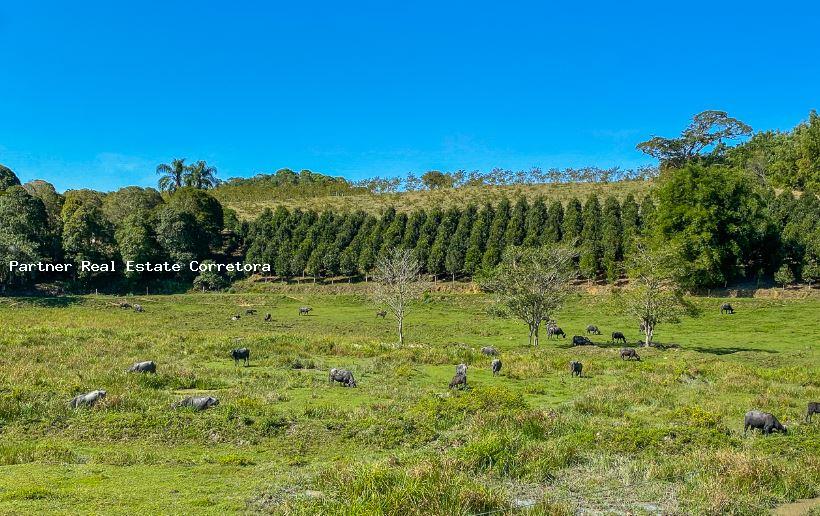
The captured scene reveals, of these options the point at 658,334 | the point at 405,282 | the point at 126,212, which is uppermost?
the point at 126,212

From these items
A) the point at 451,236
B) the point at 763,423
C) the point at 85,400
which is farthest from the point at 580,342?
the point at 451,236

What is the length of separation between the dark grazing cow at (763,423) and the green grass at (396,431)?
410mm

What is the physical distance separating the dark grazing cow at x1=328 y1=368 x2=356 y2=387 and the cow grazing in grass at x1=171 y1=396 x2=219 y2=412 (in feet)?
20.7

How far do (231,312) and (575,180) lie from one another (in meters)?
81.9

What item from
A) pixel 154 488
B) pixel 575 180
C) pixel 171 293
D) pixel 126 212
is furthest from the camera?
pixel 575 180

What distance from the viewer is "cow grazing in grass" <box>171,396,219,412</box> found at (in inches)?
779

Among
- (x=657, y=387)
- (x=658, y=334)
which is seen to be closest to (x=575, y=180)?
(x=658, y=334)

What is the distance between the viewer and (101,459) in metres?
14.9

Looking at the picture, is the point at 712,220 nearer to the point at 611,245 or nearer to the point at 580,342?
the point at 611,245

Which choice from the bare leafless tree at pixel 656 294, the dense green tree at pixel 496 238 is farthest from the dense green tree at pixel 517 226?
the bare leafless tree at pixel 656 294

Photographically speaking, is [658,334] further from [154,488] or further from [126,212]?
[126,212]

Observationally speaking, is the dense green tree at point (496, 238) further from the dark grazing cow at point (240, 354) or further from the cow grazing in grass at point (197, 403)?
the cow grazing in grass at point (197, 403)

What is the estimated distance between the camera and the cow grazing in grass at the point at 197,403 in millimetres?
19797

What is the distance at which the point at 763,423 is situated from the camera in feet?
57.6
